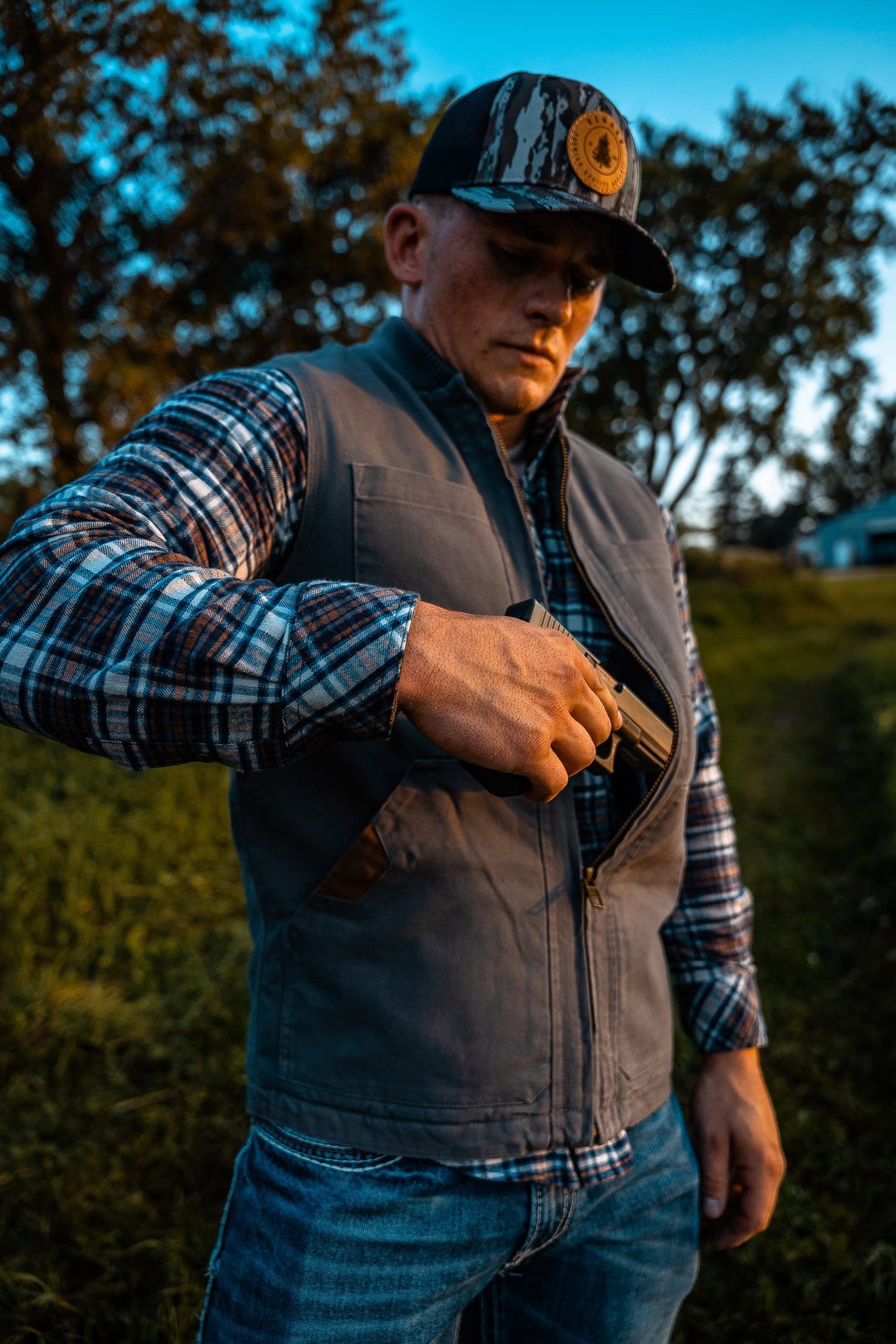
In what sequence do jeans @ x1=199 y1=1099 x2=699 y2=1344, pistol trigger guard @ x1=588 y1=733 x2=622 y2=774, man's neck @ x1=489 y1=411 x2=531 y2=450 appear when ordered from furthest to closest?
man's neck @ x1=489 y1=411 x2=531 y2=450
pistol trigger guard @ x1=588 y1=733 x2=622 y2=774
jeans @ x1=199 y1=1099 x2=699 y2=1344

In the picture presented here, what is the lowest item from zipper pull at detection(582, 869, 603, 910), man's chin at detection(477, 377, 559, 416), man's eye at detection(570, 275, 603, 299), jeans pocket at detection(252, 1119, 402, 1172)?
jeans pocket at detection(252, 1119, 402, 1172)

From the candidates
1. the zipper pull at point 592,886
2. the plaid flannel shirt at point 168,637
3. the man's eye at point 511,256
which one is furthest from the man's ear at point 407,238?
the zipper pull at point 592,886

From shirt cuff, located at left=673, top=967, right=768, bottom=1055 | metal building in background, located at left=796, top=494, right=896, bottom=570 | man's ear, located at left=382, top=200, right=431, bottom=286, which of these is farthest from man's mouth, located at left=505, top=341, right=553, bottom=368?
metal building in background, located at left=796, top=494, right=896, bottom=570

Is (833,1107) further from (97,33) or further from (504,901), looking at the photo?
(97,33)

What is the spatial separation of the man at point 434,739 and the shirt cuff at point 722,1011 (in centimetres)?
15

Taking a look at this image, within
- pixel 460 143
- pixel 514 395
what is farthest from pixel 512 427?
pixel 460 143

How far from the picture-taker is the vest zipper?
130cm

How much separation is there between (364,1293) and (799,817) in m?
6.60

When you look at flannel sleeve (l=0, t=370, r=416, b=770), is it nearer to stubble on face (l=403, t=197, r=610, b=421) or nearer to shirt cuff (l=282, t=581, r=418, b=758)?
shirt cuff (l=282, t=581, r=418, b=758)

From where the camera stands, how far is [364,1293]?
1124mm

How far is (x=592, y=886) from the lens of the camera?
1.30m

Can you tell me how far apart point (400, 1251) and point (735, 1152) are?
34.3 inches

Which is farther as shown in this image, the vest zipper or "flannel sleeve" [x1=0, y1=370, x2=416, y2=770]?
the vest zipper

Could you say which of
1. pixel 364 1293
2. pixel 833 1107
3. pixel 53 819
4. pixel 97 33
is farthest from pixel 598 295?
pixel 97 33
